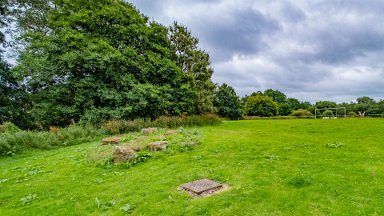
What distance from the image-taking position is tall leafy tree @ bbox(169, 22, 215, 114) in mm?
23453

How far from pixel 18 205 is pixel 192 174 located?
3.37 m

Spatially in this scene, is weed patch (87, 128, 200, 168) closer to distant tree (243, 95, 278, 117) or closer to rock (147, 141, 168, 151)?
rock (147, 141, 168, 151)

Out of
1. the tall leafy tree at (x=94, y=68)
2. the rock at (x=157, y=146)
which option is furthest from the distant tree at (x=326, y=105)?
A: the rock at (x=157, y=146)

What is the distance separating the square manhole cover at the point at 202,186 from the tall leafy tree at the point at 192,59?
1793cm

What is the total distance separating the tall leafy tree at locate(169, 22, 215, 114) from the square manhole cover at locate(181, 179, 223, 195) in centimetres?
1793

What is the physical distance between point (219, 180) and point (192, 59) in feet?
62.7

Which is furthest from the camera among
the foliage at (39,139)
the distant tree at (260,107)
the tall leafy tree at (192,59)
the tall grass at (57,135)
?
the distant tree at (260,107)

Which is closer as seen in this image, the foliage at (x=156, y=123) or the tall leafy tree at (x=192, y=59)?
the foliage at (x=156, y=123)

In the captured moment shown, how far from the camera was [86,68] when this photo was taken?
16.6 m

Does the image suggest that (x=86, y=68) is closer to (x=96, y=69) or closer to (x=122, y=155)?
(x=96, y=69)

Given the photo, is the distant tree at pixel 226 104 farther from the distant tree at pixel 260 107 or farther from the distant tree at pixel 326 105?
the distant tree at pixel 326 105

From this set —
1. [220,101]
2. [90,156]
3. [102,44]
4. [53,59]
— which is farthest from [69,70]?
[220,101]

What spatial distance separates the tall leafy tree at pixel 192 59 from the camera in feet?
76.9

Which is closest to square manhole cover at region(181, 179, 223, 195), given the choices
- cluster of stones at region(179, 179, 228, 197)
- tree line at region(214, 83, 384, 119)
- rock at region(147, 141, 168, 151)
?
cluster of stones at region(179, 179, 228, 197)
